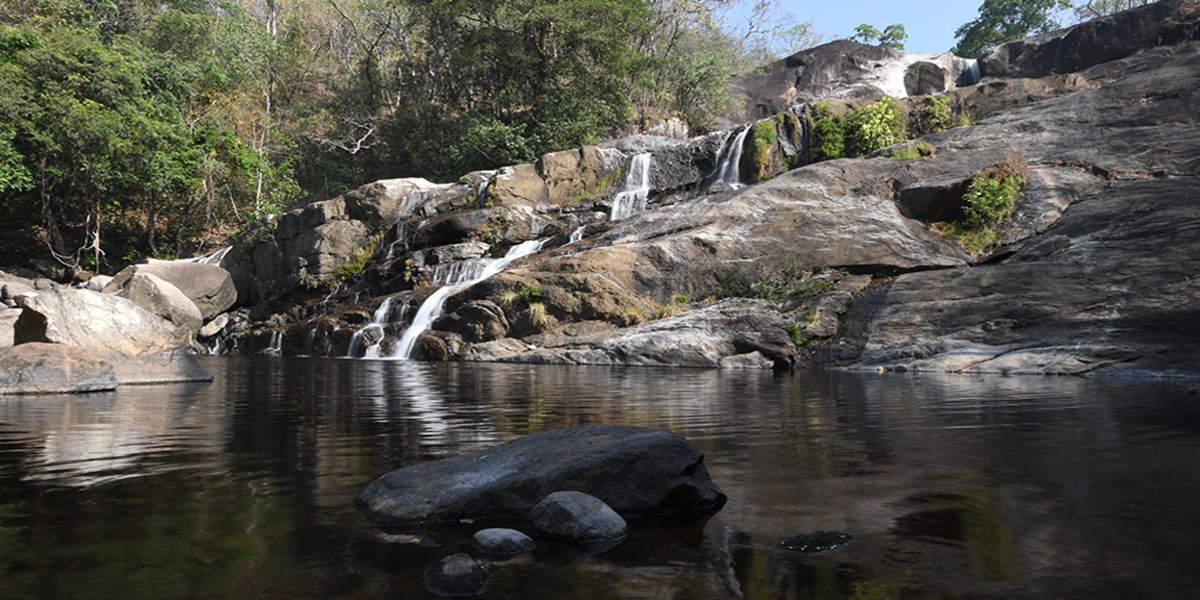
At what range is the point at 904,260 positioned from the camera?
63.8 feet

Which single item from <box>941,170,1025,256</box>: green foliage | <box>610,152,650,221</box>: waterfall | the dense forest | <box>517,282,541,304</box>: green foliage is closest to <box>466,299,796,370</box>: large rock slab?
<box>517,282,541,304</box>: green foliage

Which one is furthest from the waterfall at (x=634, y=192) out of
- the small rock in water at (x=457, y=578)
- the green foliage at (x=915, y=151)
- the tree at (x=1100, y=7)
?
the tree at (x=1100, y=7)

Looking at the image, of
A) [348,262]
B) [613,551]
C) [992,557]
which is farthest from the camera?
[348,262]

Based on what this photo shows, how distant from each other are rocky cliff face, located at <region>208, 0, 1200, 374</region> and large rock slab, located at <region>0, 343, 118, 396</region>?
9.75 meters

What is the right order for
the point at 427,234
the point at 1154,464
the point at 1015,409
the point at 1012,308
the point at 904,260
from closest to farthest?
the point at 1154,464 < the point at 1015,409 < the point at 1012,308 < the point at 904,260 < the point at 427,234

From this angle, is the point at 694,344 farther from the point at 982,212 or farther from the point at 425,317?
the point at 982,212

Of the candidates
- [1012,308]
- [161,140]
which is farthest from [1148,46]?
[161,140]

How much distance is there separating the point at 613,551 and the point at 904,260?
17981mm

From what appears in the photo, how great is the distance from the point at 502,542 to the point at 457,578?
534 millimetres

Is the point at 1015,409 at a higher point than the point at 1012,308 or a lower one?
lower

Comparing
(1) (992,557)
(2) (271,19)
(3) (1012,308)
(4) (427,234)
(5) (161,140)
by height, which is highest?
(2) (271,19)

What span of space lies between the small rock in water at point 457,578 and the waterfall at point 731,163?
1049 inches

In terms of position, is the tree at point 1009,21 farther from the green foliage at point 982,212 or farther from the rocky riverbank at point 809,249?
the green foliage at point 982,212

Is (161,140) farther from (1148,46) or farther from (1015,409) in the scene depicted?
(1148,46)
